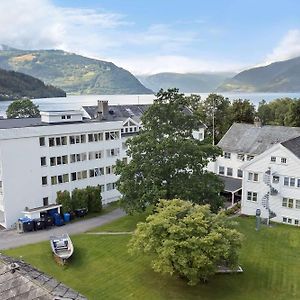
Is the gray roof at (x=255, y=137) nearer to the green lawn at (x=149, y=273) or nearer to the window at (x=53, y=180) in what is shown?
A: the green lawn at (x=149, y=273)

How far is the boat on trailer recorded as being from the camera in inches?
1336

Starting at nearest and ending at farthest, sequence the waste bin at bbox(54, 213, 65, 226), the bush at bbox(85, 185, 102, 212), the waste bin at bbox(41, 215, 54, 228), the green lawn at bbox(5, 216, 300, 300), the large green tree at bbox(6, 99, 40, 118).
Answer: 1. the green lawn at bbox(5, 216, 300, 300)
2. the waste bin at bbox(41, 215, 54, 228)
3. the waste bin at bbox(54, 213, 65, 226)
4. the bush at bbox(85, 185, 102, 212)
5. the large green tree at bbox(6, 99, 40, 118)

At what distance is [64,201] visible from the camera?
46.5 meters

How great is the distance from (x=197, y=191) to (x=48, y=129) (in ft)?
62.8

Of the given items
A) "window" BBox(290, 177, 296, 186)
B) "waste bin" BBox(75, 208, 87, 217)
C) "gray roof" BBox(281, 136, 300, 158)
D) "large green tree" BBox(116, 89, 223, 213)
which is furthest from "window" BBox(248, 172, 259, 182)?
"waste bin" BBox(75, 208, 87, 217)

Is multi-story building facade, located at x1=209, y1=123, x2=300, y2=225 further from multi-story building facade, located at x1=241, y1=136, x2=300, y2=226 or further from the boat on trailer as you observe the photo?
the boat on trailer

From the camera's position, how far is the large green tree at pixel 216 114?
273 ft

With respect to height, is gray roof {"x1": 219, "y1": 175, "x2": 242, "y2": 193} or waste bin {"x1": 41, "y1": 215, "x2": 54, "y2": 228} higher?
gray roof {"x1": 219, "y1": 175, "x2": 242, "y2": 193}

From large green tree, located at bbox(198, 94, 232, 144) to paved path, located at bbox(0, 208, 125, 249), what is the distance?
4131 cm

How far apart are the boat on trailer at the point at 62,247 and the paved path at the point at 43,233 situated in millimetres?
3438

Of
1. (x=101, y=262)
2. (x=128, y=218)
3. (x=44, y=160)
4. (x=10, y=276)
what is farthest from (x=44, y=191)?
(x=10, y=276)

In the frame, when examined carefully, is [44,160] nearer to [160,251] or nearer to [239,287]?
[160,251]

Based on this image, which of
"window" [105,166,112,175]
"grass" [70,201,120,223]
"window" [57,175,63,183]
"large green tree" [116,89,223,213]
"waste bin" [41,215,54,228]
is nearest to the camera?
"large green tree" [116,89,223,213]

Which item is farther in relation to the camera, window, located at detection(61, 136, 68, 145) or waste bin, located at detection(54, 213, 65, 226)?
window, located at detection(61, 136, 68, 145)
